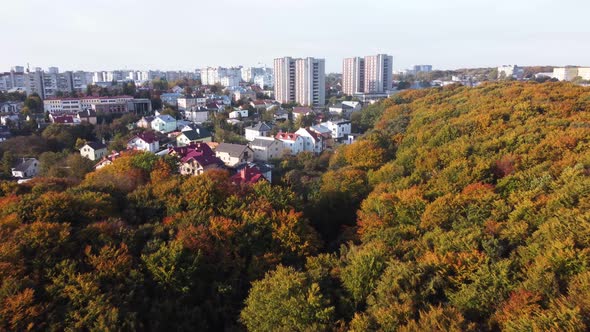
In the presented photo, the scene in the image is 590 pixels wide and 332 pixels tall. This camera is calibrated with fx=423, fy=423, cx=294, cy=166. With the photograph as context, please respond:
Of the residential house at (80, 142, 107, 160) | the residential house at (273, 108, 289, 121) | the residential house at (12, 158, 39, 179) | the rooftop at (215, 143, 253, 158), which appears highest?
the residential house at (273, 108, 289, 121)

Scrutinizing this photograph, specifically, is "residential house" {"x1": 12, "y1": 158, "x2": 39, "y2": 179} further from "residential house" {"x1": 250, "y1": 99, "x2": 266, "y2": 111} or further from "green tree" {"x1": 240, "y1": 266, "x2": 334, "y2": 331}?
"residential house" {"x1": 250, "y1": 99, "x2": 266, "y2": 111}

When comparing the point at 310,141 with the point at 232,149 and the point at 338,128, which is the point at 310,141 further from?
the point at 232,149

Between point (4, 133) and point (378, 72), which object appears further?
point (378, 72)

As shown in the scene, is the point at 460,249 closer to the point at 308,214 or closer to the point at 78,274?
the point at 308,214

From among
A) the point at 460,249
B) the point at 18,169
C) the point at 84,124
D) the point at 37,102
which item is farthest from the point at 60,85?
the point at 460,249

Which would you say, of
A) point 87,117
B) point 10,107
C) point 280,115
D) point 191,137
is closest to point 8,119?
point 87,117

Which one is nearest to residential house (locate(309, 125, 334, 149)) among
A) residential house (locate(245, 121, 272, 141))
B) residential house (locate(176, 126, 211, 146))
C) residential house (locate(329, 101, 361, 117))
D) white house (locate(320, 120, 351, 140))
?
white house (locate(320, 120, 351, 140))
